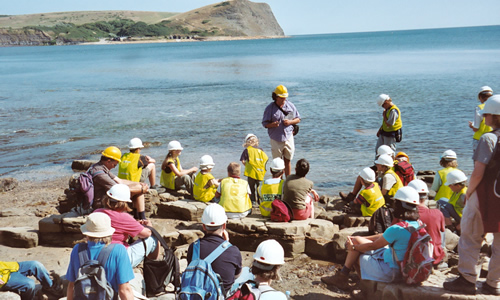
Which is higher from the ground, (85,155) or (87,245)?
(87,245)

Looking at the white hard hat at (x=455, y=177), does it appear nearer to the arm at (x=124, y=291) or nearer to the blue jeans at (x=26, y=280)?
the arm at (x=124, y=291)

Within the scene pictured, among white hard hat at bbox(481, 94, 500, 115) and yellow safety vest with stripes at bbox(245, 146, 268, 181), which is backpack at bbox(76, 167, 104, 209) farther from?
white hard hat at bbox(481, 94, 500, 115)

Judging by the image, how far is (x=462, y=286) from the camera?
5.89m

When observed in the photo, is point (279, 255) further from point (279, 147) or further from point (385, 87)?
point (385, 87)

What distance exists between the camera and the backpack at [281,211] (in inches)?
331

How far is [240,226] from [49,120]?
22.7 metres

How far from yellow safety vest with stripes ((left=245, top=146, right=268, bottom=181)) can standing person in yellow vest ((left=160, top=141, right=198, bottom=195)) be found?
1.49 metres

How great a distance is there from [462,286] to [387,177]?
3487mm

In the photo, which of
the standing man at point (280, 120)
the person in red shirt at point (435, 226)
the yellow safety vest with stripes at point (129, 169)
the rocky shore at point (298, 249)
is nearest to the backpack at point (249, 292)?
the rocky shore at point (298, 249)

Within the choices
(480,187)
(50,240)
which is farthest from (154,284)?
(480,187)

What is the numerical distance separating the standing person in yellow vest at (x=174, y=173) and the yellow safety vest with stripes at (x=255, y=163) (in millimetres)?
1485

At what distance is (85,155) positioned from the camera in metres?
19.6

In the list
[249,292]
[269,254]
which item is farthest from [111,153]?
[249,292]

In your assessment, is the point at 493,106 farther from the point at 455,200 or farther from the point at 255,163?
the point at 255,163
